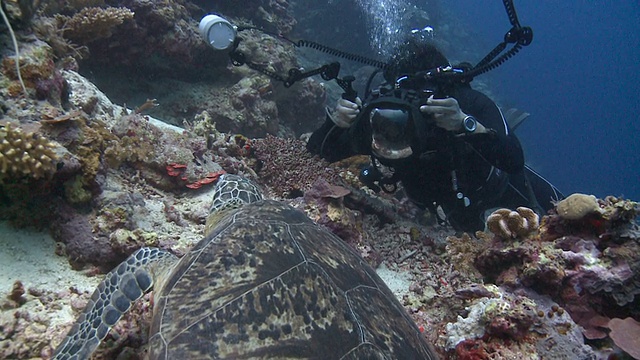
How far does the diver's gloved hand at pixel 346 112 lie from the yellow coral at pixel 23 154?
8.95 feet

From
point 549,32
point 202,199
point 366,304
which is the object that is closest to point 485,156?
point 366,304

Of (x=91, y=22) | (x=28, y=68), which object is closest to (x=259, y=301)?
(x=28, y=68)

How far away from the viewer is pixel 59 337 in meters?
1.87

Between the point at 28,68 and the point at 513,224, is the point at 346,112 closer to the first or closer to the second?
the point at 513,224

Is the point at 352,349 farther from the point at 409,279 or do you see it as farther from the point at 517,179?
the point at 517,179

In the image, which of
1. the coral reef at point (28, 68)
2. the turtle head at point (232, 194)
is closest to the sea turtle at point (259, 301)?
the turtle head at point (232, 194)

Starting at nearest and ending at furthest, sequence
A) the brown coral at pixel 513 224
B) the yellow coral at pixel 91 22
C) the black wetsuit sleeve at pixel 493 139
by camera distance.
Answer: the brown coral at pixel 513 224
the black wetsuit sleeve at pixel 493 139
the yellow coral at pixel 91 22

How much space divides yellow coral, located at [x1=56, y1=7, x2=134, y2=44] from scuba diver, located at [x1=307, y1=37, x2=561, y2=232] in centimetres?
321

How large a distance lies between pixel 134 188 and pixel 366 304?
2.56 metres

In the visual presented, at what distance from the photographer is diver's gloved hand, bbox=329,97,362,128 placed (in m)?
3.88

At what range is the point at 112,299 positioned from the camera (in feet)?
5.98

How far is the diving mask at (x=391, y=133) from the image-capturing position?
11.3ft

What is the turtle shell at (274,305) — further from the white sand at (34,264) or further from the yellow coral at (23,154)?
the yellow coral at (23,154)

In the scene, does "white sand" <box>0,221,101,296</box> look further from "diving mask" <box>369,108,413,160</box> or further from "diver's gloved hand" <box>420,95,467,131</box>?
"diver's gloved hand" <box>420,95,467,131</box>
